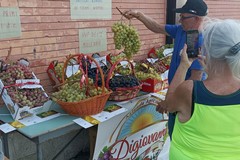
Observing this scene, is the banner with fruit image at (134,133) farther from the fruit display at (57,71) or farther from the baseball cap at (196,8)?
the baseball cap at (196,8)

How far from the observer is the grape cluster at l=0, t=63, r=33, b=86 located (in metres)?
2.32

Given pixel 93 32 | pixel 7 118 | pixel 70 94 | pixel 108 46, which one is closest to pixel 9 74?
pixel 7 118

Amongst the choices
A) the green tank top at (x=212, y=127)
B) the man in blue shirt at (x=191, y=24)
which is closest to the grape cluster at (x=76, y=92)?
the man in blue shirt at (x=191, y=24)

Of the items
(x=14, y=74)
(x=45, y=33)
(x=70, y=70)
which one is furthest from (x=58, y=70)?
(x=14, y=74)

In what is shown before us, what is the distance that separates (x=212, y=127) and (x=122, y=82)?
121 centimetres

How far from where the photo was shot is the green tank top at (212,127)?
1.55m

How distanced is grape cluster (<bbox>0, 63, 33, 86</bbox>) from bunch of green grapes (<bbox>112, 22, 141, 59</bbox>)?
95cm

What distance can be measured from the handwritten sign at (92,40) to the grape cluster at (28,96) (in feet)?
3.67

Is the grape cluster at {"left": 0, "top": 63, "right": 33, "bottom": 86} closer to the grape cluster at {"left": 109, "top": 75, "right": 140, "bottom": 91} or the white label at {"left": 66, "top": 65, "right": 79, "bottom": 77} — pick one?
the white label at {"left": 66, "top": 65, "right": 79, "bottom": 77}

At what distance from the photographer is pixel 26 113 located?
88.5 inches

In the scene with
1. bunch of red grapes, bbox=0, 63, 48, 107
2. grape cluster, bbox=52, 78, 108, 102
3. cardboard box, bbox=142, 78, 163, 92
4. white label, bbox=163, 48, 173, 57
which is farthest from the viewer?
white label, bbox=163, 48, 173, 57

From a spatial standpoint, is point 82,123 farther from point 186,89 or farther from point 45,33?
point 45,33

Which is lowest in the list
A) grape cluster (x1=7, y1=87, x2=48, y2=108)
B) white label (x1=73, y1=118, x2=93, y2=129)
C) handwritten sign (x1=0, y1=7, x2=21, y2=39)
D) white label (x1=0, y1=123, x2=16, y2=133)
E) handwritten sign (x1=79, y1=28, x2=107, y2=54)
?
white label (x1=73, y1=118, x2=93, y2=129)

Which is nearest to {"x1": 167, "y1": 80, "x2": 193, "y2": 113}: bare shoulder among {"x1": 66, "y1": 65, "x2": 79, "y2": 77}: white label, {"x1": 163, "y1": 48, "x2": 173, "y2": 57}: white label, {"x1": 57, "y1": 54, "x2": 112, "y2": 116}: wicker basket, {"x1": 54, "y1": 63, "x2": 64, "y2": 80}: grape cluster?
{"x1": 57, "y1": 54, "x2": 112, "y2": 116}: wicker basket
